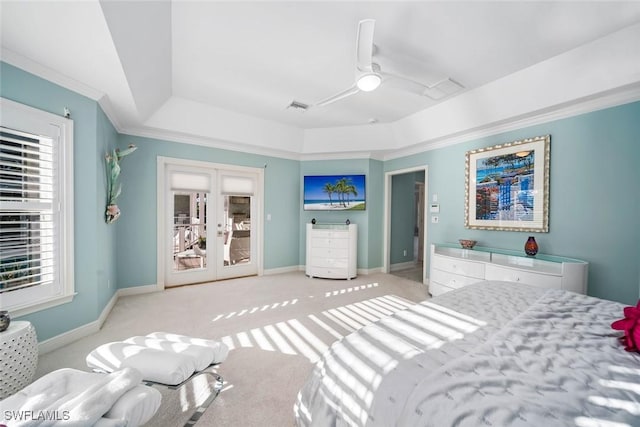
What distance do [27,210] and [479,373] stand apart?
3.37 meters

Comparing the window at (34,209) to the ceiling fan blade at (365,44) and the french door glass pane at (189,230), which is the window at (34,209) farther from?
the ceiling fan blade at (365,44)

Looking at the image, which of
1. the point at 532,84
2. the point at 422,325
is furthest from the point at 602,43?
the point at 422,325

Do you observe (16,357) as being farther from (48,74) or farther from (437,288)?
(437,288)

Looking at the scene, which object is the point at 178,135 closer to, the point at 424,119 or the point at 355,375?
the point at 424,119

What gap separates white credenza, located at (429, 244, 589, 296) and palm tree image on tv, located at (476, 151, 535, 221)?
524mm

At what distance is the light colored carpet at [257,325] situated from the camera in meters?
1.73

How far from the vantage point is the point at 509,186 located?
11.3 feet

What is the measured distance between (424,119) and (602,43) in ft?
6.51

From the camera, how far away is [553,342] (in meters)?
1.20

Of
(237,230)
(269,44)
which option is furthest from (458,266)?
(237,230)

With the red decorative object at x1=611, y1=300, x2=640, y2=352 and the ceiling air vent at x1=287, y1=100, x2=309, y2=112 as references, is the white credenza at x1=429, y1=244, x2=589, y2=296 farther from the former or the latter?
the ceiling air vent at x1=287, y1=100, x2=309, y2=112

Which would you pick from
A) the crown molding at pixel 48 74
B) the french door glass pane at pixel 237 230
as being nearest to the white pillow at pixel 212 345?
the crown molding at pixel 48 74

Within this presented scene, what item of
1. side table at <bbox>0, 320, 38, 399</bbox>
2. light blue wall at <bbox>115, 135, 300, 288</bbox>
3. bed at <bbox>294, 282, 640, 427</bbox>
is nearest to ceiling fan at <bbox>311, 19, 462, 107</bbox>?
bed at <bbox>294, 282, 640, 427</bbox>

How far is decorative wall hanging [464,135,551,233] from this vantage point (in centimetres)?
315
